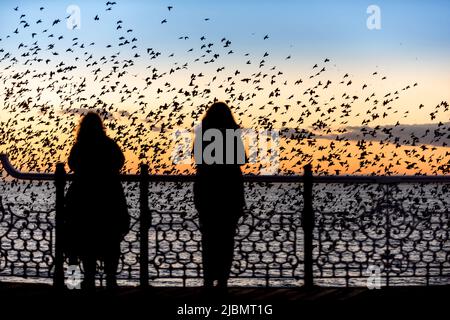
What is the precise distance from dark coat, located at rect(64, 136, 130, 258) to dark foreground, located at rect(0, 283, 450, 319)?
2.20 feet

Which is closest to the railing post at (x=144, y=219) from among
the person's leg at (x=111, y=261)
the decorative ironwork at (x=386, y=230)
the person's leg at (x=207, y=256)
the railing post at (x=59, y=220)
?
the person's leg at (x=111, y=261)

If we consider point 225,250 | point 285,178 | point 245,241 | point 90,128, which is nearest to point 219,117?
point 90,128

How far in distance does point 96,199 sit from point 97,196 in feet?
0.10

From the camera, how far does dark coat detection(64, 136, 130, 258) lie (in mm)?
7641

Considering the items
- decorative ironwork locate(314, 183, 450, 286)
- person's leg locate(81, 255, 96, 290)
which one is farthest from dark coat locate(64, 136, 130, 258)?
decorative ironwork locate(314, 183, 450, 286)

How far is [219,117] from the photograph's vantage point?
7215 mm

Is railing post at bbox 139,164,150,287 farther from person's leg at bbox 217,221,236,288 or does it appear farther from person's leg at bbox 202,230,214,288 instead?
person's leg at bbox 217,221,236,288

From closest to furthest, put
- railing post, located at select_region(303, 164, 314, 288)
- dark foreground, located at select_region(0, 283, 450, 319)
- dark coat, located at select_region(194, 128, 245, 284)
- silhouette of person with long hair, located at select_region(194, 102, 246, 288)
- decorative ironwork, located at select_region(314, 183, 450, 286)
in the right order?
dark foreground, located at select_region(0, 283, 450, 319)
silhouette of person with long hair, located at select_region(194, 102, 246, 288)
dark coat, located at select_region(194, 128, 245, 284)
railing post, located at select_region(303, 164, 314, 288)
decorative ironwork, located at select_region(314, 183, 450, 286)

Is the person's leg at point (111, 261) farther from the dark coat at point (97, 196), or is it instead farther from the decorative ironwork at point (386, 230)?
the decorative ironwork at point (386, 230)

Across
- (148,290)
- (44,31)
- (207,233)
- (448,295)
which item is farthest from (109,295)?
(44,31)

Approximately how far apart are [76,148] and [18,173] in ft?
5.89

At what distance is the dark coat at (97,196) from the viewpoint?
7.64 m
